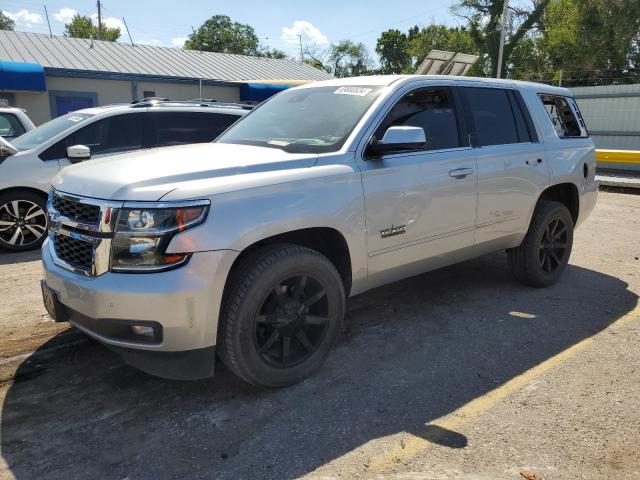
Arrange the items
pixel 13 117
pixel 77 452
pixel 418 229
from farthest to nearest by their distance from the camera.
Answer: pixel 13 117 → pixel 418 229 → pixel 77 452

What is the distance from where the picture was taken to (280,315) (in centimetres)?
329

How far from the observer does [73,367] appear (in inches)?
145

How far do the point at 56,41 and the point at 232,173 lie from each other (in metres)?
25.5

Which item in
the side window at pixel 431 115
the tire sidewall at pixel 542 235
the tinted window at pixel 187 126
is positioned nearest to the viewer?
the side window at pixel 431 115

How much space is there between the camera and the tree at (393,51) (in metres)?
66.4

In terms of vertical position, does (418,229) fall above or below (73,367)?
above

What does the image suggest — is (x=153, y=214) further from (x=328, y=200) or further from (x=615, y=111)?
(x=615, y=111)

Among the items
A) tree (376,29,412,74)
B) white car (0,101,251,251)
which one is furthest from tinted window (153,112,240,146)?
tree (376,29,412,74)

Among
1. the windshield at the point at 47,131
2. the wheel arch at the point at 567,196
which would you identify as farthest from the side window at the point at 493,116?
the windshield at the point at 47,131

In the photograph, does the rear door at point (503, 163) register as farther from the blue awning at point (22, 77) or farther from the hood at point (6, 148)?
the blue awning at point (22, 77)

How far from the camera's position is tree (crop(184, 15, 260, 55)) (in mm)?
71812

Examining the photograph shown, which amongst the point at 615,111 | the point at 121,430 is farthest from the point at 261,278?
the point at 615,111

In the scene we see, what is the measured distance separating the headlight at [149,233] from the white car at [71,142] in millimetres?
3605

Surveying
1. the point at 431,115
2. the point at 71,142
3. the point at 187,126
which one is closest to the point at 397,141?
the point at 431,115
